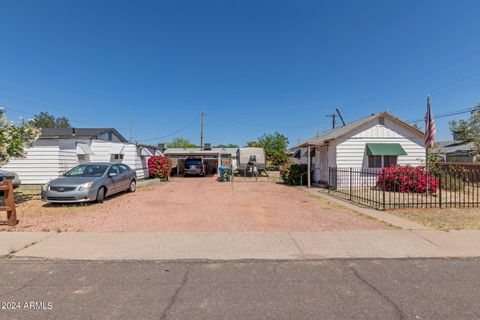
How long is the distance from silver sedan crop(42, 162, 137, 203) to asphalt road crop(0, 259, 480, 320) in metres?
5.15

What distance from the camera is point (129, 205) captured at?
979cm

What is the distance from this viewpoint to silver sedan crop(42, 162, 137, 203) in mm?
9203

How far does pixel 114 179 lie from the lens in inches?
446

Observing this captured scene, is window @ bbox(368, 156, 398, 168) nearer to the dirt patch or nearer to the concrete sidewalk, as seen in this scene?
the dirt patch

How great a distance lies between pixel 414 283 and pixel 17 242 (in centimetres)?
714

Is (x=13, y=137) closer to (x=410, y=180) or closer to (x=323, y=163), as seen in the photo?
(x=323, y=163)

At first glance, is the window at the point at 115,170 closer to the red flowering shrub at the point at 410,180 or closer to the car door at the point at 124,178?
the car door at the point at 124,178

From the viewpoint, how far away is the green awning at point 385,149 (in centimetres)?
1509

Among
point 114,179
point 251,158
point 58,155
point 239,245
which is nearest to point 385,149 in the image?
point 251,158

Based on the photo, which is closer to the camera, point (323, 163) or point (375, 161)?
point (375, 161)

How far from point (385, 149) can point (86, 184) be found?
48.8 feet

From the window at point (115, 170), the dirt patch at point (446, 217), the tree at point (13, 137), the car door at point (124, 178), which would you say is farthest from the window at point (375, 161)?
the tree at point (13, 137)

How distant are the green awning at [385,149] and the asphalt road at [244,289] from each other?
37.3 feet

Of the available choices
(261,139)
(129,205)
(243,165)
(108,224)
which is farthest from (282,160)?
(108,224)
